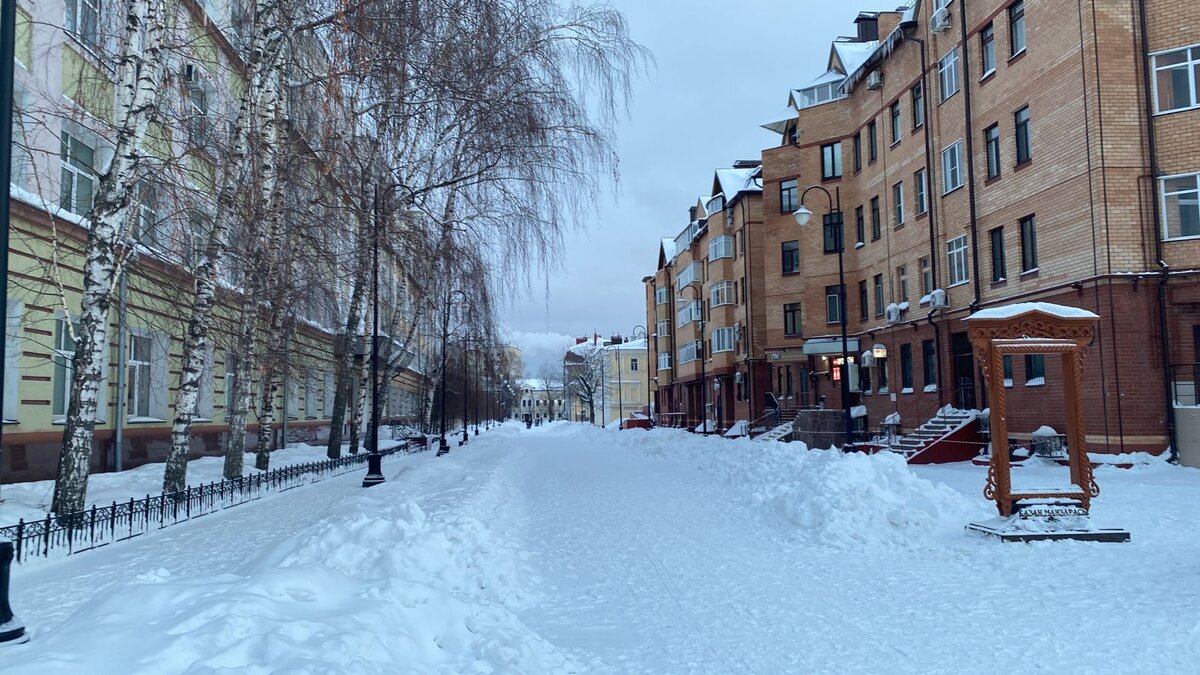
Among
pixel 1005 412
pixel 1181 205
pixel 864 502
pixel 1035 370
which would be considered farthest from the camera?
pixel 1035 370

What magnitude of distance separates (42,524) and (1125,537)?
13.0 metres

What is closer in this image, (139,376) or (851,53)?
(139,376)

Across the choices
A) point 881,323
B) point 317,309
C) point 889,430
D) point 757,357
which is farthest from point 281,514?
point 757,357

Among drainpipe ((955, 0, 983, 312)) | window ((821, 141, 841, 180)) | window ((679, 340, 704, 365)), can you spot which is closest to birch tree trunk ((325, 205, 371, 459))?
drainpipe ((955, 0, 983, 312))

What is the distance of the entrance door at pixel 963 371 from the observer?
24.5 meters

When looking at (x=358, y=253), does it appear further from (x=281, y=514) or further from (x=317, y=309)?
(x=281, y=514)

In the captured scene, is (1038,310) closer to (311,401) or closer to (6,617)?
(6,617)

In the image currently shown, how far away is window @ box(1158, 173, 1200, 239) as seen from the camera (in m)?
18.1

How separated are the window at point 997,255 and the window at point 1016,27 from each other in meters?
4.77

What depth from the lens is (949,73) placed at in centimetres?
2548

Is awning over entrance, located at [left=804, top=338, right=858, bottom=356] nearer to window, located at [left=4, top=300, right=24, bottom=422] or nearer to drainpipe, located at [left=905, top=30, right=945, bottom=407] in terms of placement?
drainpipe, located at [left=905, top=30, right=945, bottom=407]

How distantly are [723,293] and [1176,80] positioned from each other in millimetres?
29222

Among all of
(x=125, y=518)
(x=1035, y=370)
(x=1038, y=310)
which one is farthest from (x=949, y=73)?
(x=125, y=518)

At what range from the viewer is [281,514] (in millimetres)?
13828
